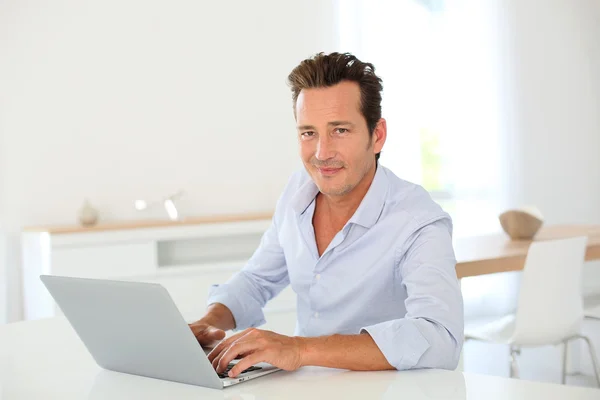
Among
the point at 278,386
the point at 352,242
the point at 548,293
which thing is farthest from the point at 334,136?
the point at 548,293

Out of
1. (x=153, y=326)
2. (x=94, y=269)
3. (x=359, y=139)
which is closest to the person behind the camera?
(x=153, y=326)

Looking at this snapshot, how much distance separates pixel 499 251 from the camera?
11.7 ft

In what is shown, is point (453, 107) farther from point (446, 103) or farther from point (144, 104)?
point (144, 104)

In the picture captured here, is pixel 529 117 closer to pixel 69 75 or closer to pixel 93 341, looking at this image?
pixel 69 75

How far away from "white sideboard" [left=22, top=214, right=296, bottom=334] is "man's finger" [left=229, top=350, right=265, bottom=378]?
288 cm

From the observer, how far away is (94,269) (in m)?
4.59

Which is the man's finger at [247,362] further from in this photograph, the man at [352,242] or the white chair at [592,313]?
the white chair at [592,313]

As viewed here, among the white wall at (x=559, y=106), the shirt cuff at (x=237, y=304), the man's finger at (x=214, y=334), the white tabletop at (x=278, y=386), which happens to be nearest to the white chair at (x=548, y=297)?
the shirt cuff at (x=237, y=304)

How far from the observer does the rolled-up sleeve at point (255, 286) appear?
2.27m

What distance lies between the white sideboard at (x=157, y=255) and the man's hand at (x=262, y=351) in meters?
2.84

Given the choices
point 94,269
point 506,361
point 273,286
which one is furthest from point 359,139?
point 506,361

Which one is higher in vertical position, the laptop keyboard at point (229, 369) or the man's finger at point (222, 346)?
the man's finger at point (222, 346)

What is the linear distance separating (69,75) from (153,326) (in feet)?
12.5

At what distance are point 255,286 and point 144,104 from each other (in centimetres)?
314
